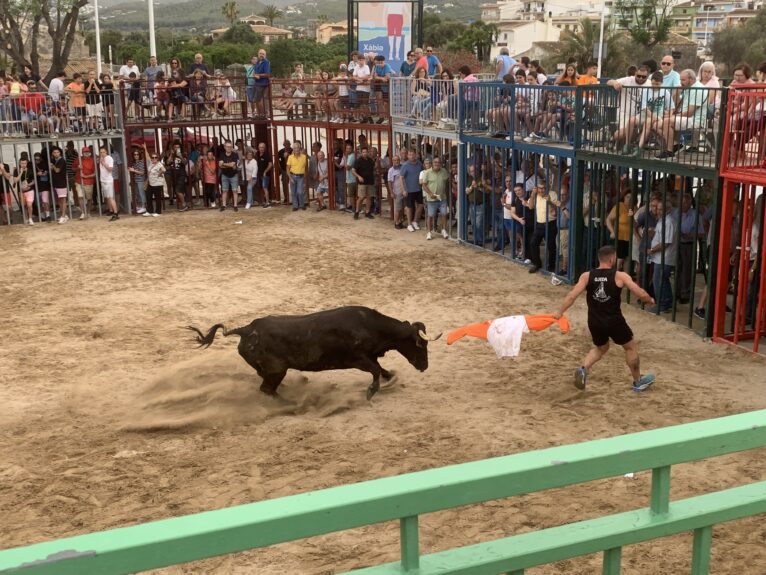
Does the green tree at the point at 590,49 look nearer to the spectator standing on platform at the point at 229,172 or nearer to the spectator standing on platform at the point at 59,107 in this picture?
the spectator standing on platform at the point at 229,172

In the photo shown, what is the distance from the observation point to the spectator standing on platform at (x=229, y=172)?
24.0 meters

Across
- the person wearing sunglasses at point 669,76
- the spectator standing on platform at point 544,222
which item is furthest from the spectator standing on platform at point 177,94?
the person wearing sunglasses at point 669,76

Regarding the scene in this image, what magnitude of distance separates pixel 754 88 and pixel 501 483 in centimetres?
1103

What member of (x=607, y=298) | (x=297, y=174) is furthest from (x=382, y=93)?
(x=607, y=298)

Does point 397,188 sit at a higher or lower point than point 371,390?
higher

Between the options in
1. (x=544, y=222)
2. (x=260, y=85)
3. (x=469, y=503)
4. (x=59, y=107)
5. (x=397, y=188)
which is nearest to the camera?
Answer: (x=469, y=503)

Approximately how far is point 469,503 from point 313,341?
795 centimetres

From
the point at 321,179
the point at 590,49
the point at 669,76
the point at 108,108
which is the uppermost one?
the point at 590,49

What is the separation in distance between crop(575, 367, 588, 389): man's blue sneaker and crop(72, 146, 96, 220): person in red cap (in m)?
16.4

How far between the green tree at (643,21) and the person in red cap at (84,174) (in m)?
60.6

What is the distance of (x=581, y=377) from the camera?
1046 cm

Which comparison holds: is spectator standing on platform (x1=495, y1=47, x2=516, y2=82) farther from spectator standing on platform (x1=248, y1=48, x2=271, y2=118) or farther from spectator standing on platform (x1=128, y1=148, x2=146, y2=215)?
spectator standing on platform (x1=128, y1=148, x2=146, y2=215)

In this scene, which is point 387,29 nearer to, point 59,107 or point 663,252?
point 59,107

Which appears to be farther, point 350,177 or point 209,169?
point 209,169
